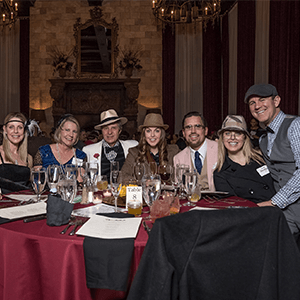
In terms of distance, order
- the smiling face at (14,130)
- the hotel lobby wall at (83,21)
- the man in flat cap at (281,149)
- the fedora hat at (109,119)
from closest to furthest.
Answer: the man in flat cap at (281,149) → the smiling face at (14,130) → the fedora hat at (109,119) → the hotel lobby wall at (83,21)

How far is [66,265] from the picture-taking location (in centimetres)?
111

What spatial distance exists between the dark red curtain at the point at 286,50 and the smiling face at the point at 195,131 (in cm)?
326

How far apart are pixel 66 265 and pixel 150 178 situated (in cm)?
57

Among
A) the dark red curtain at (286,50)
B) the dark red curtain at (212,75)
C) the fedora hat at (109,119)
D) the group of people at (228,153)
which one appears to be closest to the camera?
the group of people at (228,153)

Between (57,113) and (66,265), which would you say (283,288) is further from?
(57,113)

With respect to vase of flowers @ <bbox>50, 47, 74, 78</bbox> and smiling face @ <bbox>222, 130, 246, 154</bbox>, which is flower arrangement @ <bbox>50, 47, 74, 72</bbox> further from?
smiling face @ <bbox>222, 130, 246, 154</bbox>

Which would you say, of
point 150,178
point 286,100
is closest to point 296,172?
point 150,178

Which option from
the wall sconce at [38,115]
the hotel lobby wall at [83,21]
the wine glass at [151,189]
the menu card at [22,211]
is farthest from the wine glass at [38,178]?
the hotel lobby wall at [83,21]

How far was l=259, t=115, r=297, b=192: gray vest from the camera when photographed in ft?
6.98

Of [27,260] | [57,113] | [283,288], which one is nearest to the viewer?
[283,288]

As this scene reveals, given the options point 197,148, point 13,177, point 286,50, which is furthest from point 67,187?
point 286,50

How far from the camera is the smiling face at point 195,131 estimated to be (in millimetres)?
2789

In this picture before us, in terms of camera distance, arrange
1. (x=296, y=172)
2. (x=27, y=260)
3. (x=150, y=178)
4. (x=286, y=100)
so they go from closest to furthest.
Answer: (x=27, y=260), (x=150, y=178), (x=296, y=172), (x=286, y=100)

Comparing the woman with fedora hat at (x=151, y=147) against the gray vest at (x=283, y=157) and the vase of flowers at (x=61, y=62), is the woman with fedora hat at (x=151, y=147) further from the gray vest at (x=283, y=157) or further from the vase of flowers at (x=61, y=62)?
the vase of flowers at (x=61, y=62)
